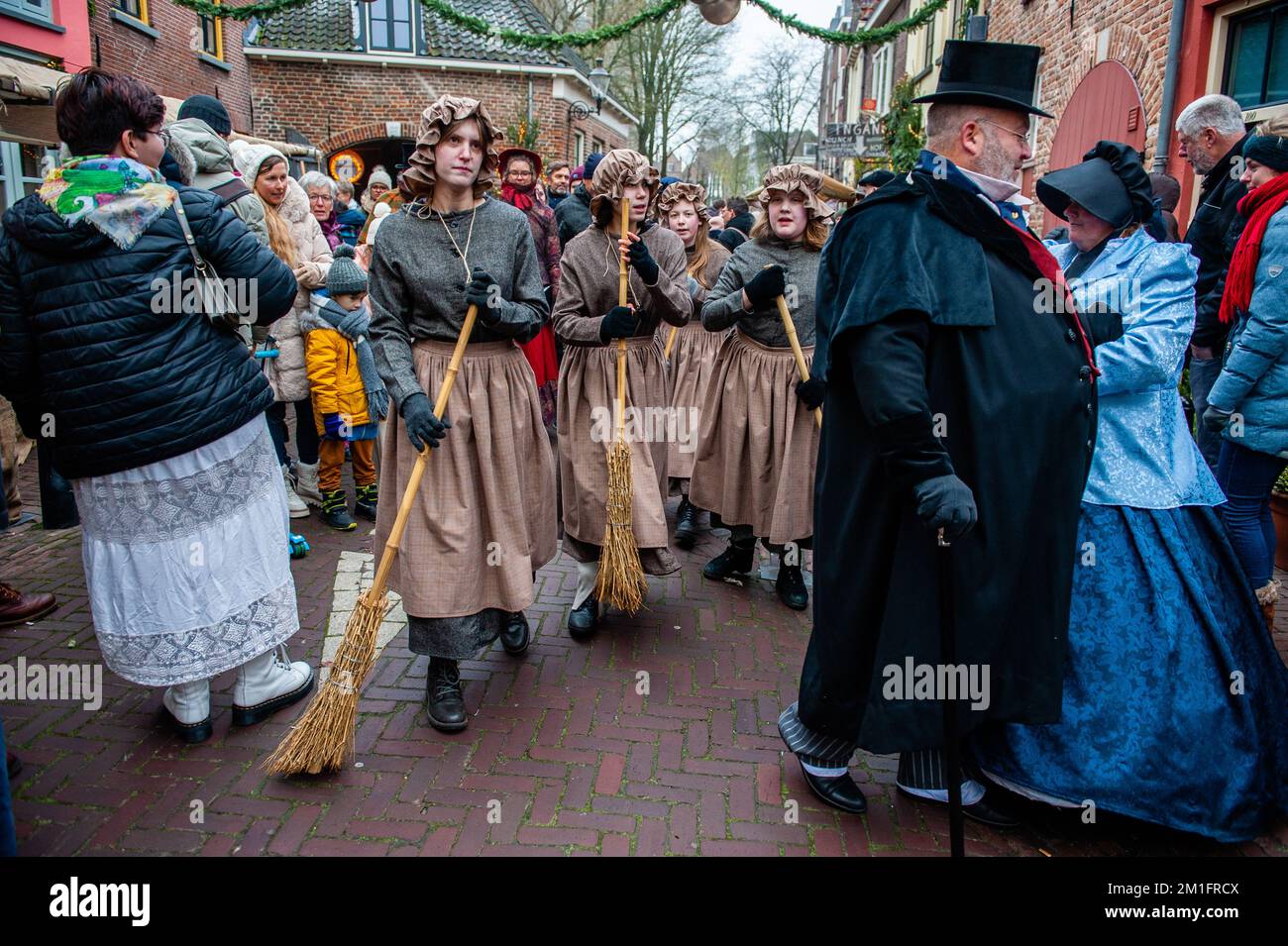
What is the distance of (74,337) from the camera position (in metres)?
2.92

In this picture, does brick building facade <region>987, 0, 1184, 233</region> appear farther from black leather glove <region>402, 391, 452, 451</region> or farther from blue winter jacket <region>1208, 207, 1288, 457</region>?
black leather glove <region>402, 391, 452, 451</region>

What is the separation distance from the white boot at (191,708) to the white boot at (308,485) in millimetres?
2771

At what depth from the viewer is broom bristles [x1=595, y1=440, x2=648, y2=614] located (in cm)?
420

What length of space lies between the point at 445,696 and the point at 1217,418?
351 cm

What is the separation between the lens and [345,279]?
18.4ft

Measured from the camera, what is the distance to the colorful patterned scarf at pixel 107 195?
2.83m

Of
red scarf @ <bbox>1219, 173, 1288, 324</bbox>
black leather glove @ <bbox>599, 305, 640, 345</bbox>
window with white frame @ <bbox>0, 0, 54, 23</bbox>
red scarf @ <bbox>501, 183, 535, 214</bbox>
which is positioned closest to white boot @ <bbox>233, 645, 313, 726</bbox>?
black leather glove @ <bbox>599, 305, 640, 345</bbox>

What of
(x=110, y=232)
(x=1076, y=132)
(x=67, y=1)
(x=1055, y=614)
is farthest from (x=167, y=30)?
(x=1055, y=614)

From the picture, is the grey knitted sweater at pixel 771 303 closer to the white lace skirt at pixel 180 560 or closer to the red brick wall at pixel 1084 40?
the white lace skirt at pixel 180 560

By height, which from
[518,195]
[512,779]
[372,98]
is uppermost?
[372,98]

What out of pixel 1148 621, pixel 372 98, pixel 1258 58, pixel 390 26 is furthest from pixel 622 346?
pixel 390 26

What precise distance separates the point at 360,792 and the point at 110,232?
1.99 meters

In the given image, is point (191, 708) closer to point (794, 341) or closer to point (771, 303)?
point (794, 341)

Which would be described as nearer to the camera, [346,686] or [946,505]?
[946,505]
